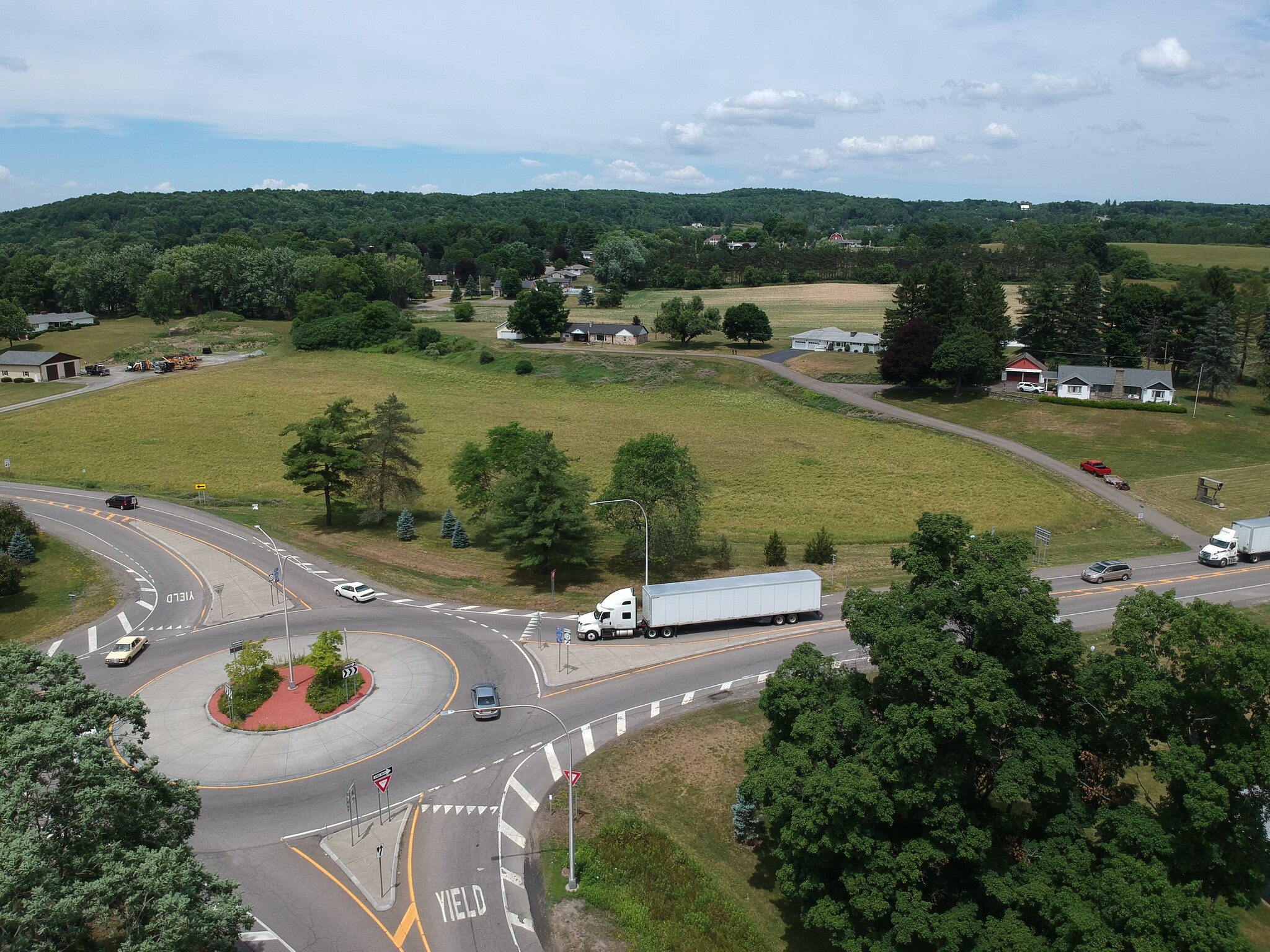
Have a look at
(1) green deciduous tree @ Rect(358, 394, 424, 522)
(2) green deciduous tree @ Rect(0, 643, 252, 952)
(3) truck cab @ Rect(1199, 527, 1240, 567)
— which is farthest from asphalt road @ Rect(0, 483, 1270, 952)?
(1) green deciduous tree @ Rect(358, 394, 424, 522)

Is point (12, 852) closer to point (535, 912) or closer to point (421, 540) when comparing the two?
point (535, 912)

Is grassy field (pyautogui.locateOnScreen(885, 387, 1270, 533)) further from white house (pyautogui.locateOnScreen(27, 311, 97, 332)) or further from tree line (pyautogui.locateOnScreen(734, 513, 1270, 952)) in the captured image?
white house (pyautogui.locateOnScreen(27, 311, 97, 332))

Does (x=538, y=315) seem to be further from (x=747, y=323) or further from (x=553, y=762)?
(x=553, y=762)

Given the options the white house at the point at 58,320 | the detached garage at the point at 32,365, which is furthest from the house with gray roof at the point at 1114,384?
the white house at the point at 58,320

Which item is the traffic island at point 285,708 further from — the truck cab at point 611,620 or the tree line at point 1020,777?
the tree line at point 1020,777

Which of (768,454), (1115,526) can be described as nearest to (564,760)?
(1115,526)
